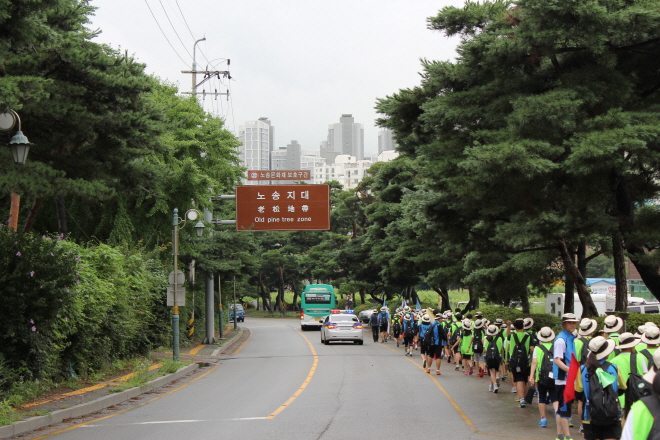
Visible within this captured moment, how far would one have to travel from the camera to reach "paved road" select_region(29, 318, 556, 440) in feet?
34.7

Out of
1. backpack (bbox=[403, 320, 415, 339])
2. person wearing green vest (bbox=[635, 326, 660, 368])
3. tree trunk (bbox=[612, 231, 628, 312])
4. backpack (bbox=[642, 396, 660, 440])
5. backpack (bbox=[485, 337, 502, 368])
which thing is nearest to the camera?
backpack (bbox=[642, 396, 660, 440])

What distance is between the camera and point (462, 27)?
17.4 meters

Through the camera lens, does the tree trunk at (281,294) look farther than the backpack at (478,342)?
Yes

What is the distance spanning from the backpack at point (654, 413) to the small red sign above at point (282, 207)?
81.6ft

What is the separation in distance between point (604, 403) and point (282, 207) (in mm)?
21978

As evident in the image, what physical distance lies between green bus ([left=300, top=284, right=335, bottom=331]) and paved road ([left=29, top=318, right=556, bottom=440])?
30.6 metres

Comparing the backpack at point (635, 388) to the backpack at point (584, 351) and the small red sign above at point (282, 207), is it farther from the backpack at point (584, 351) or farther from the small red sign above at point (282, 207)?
the small red sign above at point (282, 207)

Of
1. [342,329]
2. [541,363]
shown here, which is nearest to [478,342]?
[541,363]

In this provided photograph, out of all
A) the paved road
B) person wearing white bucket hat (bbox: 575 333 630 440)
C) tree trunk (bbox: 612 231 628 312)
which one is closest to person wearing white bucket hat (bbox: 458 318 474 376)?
the paved road

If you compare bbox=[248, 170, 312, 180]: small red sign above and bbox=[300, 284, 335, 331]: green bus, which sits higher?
bbox=[248, 170, 312, 180]: small red sign above

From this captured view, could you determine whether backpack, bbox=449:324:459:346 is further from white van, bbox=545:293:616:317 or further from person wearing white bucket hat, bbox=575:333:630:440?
white van, bbox=545:293:616:317

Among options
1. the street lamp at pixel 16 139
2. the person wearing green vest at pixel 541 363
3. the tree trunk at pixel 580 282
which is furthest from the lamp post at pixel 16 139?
the tree trunk at pixel 580 282

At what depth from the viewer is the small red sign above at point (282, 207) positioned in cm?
2884

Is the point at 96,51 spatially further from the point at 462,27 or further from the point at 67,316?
the point at 462,27
